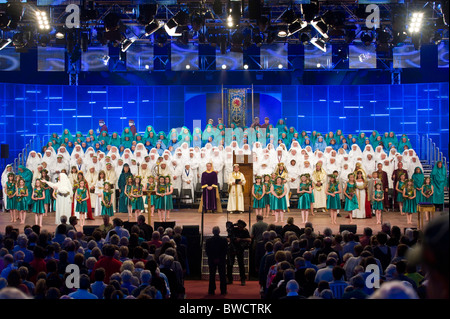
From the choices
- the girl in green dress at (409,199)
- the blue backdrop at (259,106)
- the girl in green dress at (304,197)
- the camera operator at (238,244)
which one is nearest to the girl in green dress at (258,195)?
the girl in green dress at (304,197)

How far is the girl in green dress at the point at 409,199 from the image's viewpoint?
55.7ft

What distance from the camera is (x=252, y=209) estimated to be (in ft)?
61.1

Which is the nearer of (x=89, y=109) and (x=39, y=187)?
(x=39, y=187)

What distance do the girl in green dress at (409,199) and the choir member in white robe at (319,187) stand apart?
2.17 meters

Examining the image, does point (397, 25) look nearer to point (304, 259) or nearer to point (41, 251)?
point (304, 259)

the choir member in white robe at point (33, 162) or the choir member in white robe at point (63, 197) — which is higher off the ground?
the choir member in white robe at point (33, 162)

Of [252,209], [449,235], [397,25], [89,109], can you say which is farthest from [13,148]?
[449,235]

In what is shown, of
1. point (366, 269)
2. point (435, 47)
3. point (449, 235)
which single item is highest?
point (435, 47)

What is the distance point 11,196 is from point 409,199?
1056cm

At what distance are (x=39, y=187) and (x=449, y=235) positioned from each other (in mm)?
16280

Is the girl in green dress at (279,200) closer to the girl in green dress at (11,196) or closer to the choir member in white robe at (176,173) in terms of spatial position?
the choir member in white robe at (176,173)

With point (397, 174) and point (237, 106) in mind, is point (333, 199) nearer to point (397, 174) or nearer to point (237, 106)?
point (397, 174)
